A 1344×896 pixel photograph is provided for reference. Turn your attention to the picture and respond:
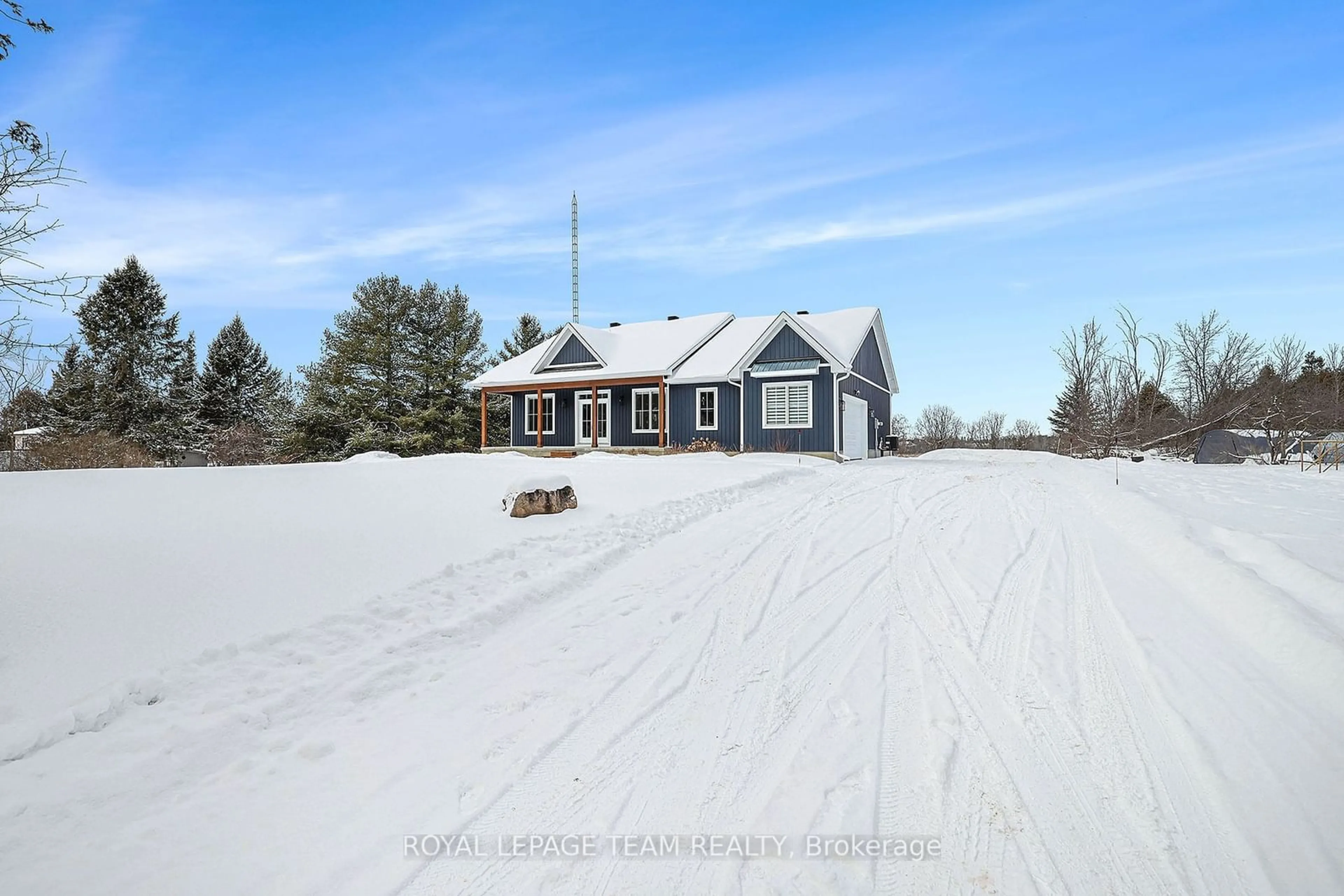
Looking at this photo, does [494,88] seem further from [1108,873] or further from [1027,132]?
[1108,873]

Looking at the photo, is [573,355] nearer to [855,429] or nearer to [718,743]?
[855,429]

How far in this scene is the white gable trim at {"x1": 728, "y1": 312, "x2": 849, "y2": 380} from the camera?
21172 millimetres

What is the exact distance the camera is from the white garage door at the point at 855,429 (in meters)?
22.2

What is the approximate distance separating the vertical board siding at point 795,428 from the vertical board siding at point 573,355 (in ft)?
21.8

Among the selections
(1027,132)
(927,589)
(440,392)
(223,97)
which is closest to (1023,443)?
(1027,132)

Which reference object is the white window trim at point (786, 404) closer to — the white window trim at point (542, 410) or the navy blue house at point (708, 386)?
the navy blue house at point (708, 386)

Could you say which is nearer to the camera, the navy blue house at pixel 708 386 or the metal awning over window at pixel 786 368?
the metal awning over window at pixel 786 368

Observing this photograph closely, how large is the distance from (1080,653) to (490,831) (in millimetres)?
3627

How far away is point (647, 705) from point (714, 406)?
65.3ft

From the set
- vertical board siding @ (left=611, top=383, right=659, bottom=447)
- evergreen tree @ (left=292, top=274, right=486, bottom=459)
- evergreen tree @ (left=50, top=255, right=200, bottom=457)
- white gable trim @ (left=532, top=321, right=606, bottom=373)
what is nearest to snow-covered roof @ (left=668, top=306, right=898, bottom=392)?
vertical board siding @ (left=611, top=383, right=659, bottom=447)

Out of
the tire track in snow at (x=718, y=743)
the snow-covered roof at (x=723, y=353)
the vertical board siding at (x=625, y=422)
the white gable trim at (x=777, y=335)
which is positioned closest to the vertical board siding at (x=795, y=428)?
the white gable trim at (x=777, y=335)

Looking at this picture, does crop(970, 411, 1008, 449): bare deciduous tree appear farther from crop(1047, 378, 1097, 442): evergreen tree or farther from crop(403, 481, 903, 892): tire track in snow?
crop(403, 481, 903, 892): tire track in snow

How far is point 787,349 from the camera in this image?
22141 mm

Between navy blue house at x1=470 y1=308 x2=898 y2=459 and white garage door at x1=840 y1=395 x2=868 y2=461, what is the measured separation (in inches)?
2.7
